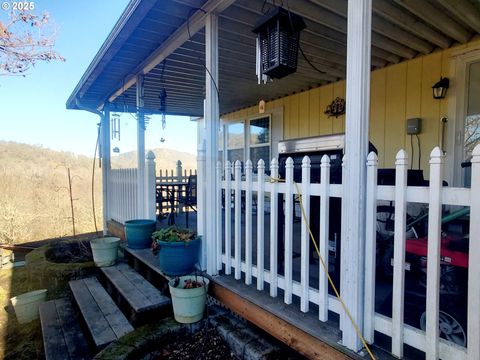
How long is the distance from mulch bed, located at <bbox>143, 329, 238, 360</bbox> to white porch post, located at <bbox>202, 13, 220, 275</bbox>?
0.54 meters

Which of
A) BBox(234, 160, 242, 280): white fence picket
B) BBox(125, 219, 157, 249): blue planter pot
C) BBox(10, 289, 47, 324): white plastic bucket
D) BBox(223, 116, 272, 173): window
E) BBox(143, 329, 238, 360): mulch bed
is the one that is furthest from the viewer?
BBox(223, 116, 272, 173): window

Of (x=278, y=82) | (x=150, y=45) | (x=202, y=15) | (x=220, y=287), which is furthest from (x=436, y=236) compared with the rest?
(x=278, y=82)

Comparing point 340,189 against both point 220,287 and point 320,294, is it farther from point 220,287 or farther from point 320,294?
point 220,287

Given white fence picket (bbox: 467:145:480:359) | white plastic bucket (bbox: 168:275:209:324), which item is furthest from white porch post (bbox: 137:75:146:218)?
white fence picket (bbox: 467:145:480:359)

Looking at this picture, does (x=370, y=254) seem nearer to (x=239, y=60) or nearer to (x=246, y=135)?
(x=239, y=60)

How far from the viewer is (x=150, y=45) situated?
3.48 m

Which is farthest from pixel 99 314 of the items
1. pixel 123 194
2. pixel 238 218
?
pixel 123 194

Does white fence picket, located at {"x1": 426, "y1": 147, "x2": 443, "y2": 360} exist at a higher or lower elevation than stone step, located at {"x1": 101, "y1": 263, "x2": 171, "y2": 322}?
higher

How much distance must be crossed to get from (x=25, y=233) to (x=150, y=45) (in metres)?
5.61

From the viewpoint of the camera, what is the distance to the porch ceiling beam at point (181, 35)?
246 cm

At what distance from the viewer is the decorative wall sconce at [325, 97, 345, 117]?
15.2 feet

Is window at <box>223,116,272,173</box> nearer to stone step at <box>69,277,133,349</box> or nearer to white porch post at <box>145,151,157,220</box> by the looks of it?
white porch post at <box>145,151,157,220</box>

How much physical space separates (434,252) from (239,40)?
288 cm

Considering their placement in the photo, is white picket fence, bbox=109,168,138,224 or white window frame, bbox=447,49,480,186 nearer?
white window frame, bbox=447,49,480,186
